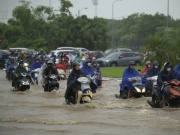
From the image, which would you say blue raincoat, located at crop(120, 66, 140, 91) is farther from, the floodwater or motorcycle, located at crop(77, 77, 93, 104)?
motorcycle, located at crop(77, 77, 93, 104)

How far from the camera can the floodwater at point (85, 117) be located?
38.5ft

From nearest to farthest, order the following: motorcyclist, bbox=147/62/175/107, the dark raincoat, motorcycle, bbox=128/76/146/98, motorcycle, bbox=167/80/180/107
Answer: motorcycle, bbox=167/80/180/107, motorcyclist, bbox=147/62/175/107, the dark raincoat, motorcycle, bbox=128/76/146/98

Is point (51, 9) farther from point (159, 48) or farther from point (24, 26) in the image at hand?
point (159, 48)

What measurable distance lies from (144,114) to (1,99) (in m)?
7.56

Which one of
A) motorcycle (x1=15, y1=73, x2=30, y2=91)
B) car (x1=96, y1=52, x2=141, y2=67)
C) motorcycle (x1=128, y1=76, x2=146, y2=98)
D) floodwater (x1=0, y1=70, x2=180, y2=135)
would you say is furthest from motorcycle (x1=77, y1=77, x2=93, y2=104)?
car (x1=96, y1=52, x2=141, y2=67)

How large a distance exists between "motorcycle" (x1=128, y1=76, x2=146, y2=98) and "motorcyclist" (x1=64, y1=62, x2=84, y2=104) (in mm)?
2292

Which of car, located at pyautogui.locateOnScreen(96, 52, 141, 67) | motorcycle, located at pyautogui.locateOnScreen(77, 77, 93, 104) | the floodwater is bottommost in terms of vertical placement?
the floodwater

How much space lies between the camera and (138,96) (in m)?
18.8

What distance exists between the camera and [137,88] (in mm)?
18625

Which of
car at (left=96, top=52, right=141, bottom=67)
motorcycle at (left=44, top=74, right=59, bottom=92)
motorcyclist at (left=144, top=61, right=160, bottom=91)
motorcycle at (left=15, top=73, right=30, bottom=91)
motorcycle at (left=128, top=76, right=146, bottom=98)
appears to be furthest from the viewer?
car at (left=96, top=52, right=141, bottom=67)

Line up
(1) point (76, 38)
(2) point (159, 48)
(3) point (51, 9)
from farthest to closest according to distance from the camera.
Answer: (3) point (51, 9), (1) point (76, 38), (2) point (159, 48)

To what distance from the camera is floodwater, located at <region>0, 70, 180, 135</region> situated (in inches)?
463

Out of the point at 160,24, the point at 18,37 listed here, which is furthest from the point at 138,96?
the point at 160,24

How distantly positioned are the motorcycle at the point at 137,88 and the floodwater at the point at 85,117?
25 cm
